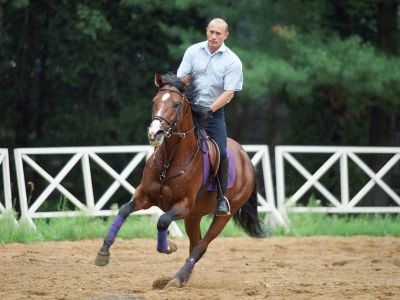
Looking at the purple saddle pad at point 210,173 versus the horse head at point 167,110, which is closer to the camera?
the horse head at point 167,110

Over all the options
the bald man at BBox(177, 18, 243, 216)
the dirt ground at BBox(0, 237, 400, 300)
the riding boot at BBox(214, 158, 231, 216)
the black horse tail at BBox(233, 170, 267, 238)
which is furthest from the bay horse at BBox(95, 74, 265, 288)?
the black horse tail at BBox(233, 170, 267, 238)

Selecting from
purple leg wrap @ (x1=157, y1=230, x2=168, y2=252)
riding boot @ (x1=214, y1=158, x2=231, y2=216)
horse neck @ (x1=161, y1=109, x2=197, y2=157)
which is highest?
horse neck @ (x1=161, y1=109, x2=197, y2=157)

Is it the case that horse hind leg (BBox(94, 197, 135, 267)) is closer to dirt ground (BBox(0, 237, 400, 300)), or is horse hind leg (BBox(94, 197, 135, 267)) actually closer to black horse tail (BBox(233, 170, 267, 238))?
dirt ground (BBox(0, 237, 400, 300))

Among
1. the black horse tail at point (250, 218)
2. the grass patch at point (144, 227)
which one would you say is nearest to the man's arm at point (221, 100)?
the black horse tail at point (250, 218)

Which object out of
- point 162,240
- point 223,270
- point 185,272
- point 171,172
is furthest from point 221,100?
point 223,270

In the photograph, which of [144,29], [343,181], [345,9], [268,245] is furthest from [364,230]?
[144,29]

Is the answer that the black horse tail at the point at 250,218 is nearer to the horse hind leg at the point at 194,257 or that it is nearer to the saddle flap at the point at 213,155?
the horse hind leg at the point at 194,257

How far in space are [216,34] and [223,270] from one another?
3267 millimetres

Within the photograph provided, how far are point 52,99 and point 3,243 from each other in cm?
982

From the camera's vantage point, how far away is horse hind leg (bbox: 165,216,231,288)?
10898 millimetres

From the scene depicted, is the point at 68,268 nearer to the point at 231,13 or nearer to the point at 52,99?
the point at 231,13

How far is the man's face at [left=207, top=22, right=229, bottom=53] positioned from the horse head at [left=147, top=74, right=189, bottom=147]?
67 cm

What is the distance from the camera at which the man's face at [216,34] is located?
36.6 feet

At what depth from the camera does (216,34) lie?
11.2m
